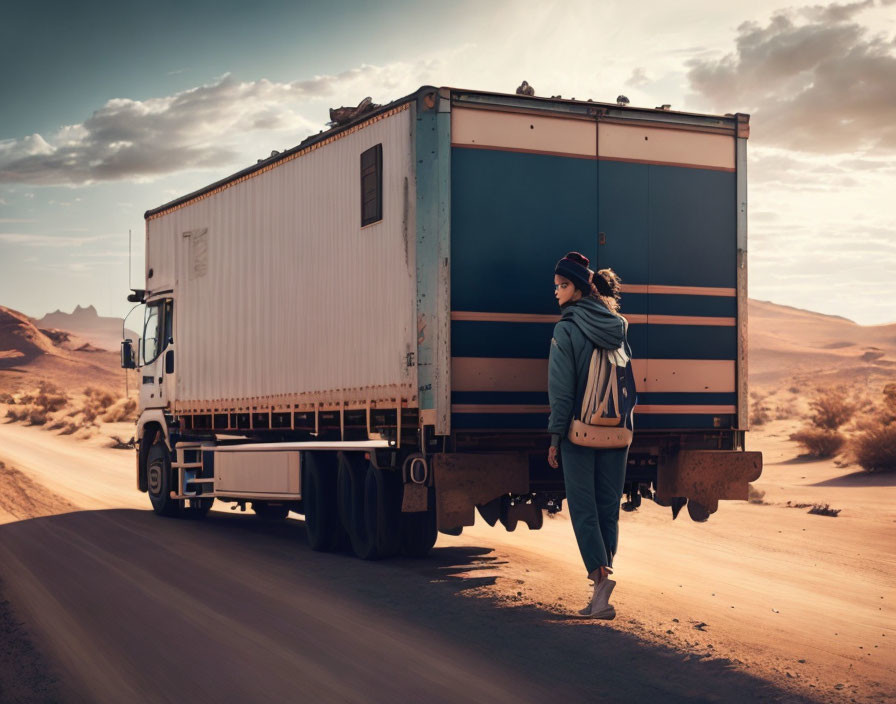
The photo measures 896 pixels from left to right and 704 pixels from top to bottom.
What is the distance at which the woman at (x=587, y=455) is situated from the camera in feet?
26.0

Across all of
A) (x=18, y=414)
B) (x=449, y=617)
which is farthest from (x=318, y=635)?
(x=18, y=414)

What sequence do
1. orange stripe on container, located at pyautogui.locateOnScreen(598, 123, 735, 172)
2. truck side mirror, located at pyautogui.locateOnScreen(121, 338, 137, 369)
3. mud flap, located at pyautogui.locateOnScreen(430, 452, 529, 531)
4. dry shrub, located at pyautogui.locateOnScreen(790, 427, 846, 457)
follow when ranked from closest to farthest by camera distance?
1. mud flap, located at pyautogui.locateOnScreen(430, 452, 529, 531)
2. orange stripe on container, located at pyautogui.locateOnScreen(598, 123, 735, 172)
3. truck side mirror, located at pyautogui.locateOnScreen(121, 338, 137, 369)
4. dry shrub, located at pyautogui.locateOnScreen(790, 427, 846, 457)

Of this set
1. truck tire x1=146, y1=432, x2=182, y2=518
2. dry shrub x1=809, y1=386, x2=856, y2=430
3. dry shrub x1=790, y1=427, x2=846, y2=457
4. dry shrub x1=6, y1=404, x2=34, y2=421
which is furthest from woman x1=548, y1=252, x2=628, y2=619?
dry shrub x1=6, y1=404, x2=34, y2=421

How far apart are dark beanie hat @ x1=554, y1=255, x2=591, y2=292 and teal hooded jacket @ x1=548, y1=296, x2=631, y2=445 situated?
0.28 m

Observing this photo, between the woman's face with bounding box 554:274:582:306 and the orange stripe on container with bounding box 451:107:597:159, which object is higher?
the orange stripe on container with bounding box 451:107:597:159

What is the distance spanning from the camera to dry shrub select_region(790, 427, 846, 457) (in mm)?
26125

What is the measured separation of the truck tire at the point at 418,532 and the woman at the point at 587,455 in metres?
2.87

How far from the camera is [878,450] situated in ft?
70.6

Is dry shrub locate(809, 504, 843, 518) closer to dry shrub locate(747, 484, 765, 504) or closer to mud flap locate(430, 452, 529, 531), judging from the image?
dry shrub locate(747, 484, 765, 504)

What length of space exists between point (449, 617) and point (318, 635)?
3.44 feet

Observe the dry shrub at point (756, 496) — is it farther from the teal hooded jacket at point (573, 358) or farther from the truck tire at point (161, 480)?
the teal hooded jacket at point (573, 358)

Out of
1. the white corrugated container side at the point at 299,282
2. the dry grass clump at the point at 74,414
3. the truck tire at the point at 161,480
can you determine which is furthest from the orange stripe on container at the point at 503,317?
the dry grass clump at the point at 74,414

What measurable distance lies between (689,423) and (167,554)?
5492 millimetres

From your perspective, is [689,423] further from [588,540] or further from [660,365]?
[588,540]
